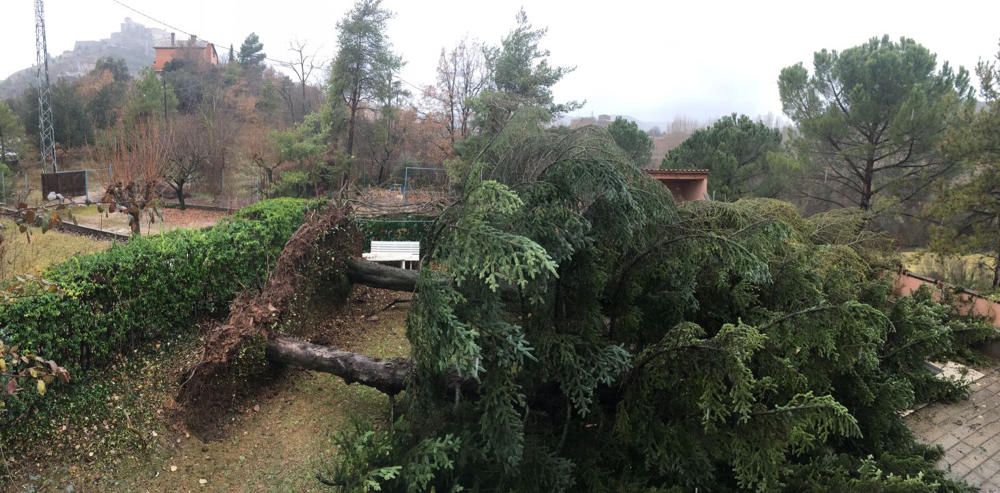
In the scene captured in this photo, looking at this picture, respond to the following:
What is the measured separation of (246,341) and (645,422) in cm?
373

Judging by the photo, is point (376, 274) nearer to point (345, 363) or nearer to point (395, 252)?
point (395, 252)

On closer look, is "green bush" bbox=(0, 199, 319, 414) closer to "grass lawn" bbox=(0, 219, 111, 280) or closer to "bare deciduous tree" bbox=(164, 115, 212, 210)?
"grass lawn" bbox=(0, 219, 111, 280)

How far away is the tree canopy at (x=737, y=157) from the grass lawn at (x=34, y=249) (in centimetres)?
1357

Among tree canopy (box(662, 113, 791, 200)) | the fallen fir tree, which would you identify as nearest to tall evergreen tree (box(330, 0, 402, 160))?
tree canopy (box(662, 113, 791, 200))

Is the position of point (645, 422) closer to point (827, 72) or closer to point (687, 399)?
point (687, 399)

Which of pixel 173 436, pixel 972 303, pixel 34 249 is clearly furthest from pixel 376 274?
pixel 972 303

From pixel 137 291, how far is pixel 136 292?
12 mm

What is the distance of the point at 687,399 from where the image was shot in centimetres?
300

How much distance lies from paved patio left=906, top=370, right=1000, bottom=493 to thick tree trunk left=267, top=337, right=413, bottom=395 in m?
4.60

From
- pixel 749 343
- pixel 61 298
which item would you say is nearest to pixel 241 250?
pixel 61 298

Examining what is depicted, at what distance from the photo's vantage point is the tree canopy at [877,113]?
11.7 meters

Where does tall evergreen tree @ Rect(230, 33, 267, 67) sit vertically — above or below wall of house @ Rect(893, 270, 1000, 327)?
above

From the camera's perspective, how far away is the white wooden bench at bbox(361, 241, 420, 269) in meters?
8.94

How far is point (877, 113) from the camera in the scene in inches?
497
